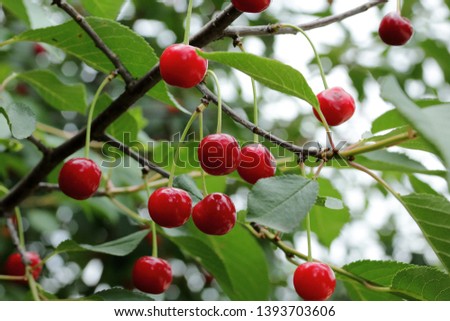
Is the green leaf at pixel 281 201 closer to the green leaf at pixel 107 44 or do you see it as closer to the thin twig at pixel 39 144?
the green leaf at pixel 107 44

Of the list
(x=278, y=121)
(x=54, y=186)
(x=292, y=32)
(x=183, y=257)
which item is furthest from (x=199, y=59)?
(x=278, y=121)

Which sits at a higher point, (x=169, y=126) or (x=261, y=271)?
(x=261, y=271)

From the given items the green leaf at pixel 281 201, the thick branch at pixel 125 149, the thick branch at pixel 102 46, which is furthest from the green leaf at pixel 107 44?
the green leaf at pixel 281 201

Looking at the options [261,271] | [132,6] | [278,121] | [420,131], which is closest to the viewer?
[420,131]

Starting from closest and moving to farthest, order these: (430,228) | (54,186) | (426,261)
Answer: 1. (430,228)
2. (54,186)
3. (426,261)

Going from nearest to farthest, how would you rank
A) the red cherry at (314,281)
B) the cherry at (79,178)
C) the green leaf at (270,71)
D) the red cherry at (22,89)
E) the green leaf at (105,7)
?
the green leaf at (270,71) → the red cherry at (314,281) → the cherry at (79,178) → the green leaf at (105,7) → the red cherry at (22,89)

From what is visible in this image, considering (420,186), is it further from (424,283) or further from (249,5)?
(249,5)

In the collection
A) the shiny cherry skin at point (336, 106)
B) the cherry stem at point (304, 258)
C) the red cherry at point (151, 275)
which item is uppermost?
the shiny cherry skin at point (336, 106)

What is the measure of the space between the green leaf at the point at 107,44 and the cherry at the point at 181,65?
330 mm

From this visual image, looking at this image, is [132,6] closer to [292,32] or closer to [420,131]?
[292,32]

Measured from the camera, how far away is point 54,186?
2162 millimetres

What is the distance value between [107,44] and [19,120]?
0.40 m

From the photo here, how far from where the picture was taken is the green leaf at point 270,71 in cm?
131

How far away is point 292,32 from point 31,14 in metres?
1.14
